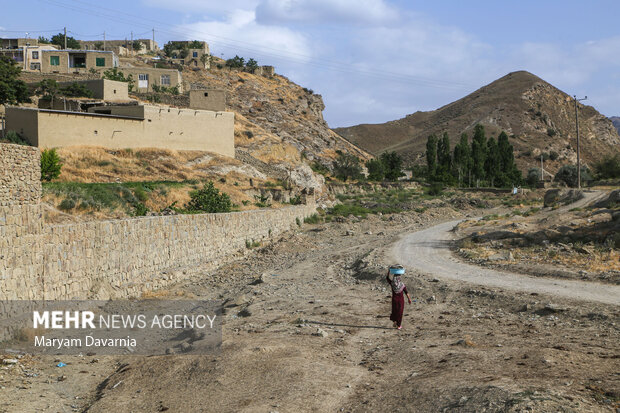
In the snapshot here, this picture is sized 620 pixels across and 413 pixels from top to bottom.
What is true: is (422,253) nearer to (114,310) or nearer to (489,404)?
(114,310)

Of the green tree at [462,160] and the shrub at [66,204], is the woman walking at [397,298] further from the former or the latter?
the green tree at [462,160]

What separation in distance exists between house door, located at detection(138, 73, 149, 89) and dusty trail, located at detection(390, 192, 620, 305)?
51574 millimetres

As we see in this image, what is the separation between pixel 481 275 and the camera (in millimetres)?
17719

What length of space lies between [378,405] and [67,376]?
6182mm

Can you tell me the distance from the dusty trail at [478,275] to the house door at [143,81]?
51574 mm

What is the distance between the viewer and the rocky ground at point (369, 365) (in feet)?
23.6

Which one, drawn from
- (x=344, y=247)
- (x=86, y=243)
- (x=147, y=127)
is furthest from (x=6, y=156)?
(x=147, y=127)

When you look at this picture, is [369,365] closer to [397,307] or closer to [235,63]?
[397,307]

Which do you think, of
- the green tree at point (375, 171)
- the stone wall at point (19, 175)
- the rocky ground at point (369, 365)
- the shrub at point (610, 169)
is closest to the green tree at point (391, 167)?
the green tree at point (375, 171)

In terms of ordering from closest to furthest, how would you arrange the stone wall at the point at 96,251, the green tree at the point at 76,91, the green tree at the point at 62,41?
the stone wall at the point at 96,251 → the green tree at the point at 76,91 → the green tree at the point at 62,41

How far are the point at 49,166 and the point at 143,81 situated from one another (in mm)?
43302

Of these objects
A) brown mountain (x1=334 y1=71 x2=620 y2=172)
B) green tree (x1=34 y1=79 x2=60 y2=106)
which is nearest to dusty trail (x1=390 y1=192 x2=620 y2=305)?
green tree (x1=34 y1=79 x2=60 y2=106)

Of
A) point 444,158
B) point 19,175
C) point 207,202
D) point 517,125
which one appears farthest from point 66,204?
point 517,125

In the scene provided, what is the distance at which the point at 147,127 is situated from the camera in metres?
43.1
